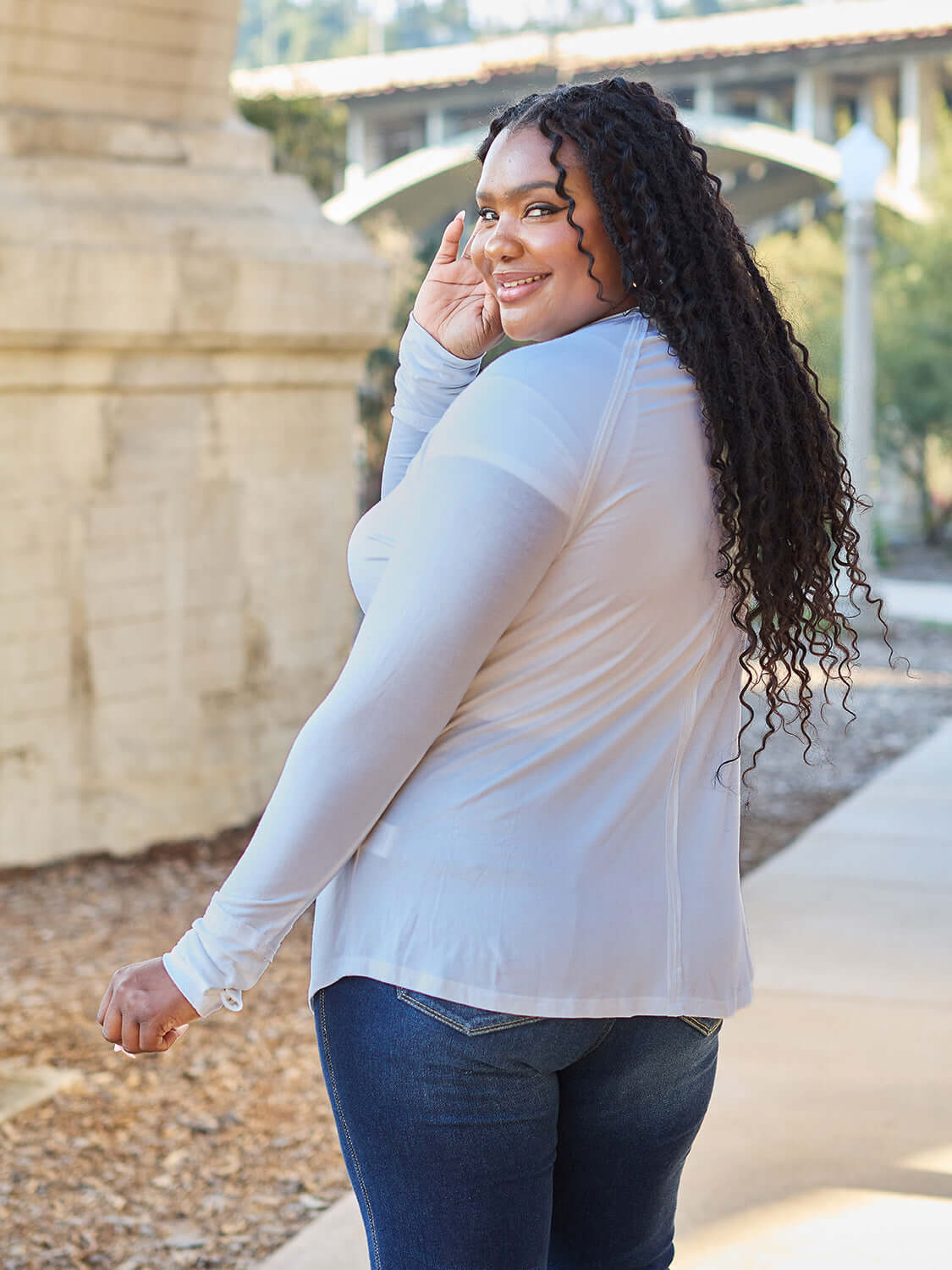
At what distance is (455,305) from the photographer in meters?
1.74

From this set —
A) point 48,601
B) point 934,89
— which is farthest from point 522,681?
point 934,89

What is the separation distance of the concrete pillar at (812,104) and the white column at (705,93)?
2.00m

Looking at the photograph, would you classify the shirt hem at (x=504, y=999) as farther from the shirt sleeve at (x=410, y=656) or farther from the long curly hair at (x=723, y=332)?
the long curly hair at (x=723, y=332)

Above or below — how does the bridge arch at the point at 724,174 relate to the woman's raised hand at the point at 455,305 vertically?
above

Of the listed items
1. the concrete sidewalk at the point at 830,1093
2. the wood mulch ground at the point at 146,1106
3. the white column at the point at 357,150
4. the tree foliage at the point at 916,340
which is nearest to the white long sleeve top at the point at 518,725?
the concrete sidewalk at the point at 830,1093

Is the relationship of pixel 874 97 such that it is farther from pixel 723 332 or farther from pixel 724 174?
pixel 723 332

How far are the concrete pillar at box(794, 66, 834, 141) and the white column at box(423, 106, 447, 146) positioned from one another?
8.88 meters

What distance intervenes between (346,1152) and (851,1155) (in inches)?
77.5

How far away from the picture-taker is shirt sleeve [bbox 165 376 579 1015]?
51.5 inches

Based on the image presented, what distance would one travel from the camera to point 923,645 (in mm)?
11758

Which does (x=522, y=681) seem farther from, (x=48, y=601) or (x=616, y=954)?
(x=48, y=601)

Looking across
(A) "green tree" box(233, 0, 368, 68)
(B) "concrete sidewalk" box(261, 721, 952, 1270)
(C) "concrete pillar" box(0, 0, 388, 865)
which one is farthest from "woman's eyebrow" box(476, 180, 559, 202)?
(A) "green tree" box(233, 0, 368, 68)

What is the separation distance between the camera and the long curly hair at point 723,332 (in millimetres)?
1428

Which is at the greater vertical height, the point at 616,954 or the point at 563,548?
the point at 563,548
